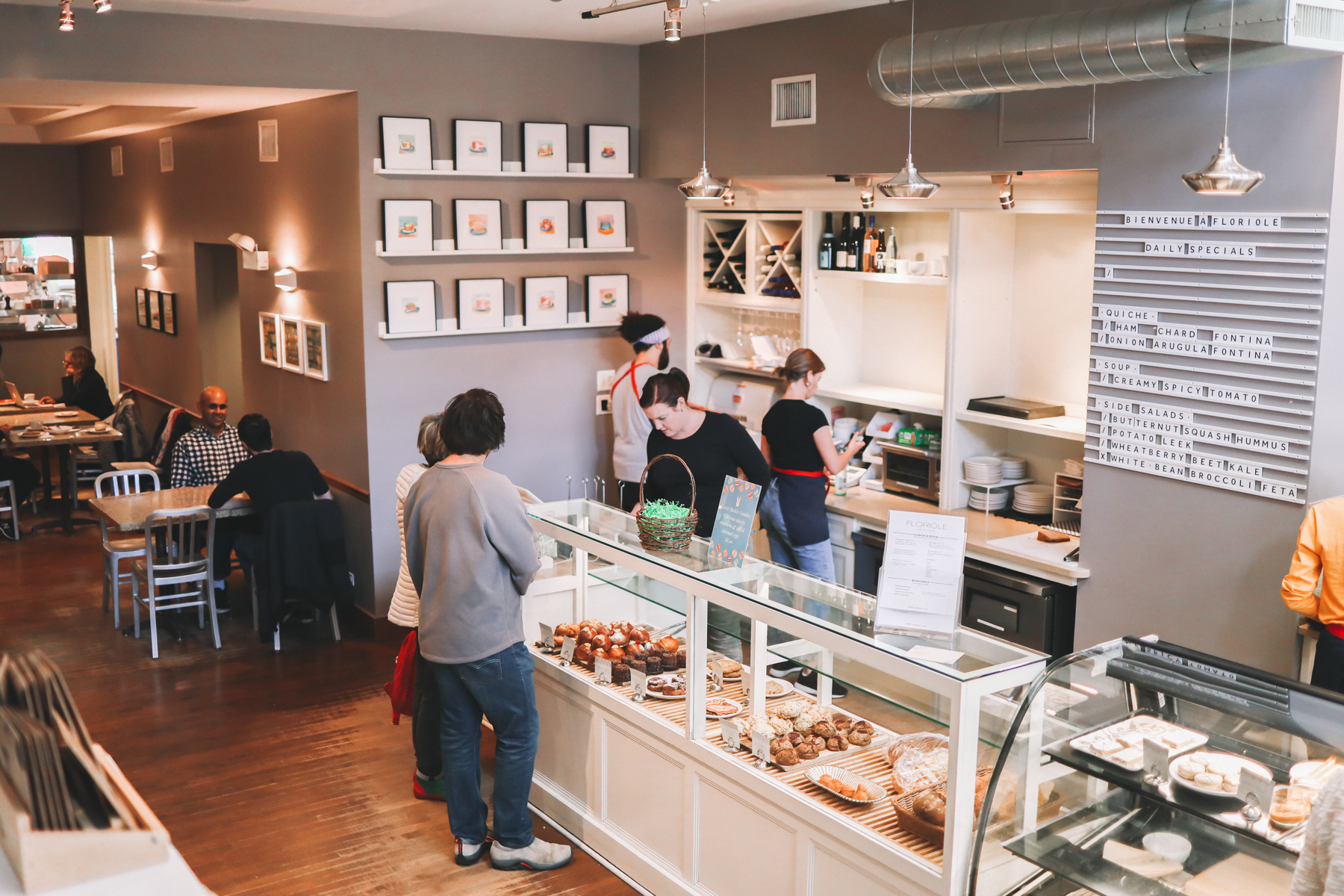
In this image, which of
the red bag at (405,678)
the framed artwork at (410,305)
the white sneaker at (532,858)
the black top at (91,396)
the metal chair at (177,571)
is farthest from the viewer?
the black top at (91,396)

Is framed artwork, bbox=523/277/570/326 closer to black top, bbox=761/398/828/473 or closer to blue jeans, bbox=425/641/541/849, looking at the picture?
black top, bbox=761/398/828/473

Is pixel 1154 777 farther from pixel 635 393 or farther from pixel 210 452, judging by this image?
pixel 210 452

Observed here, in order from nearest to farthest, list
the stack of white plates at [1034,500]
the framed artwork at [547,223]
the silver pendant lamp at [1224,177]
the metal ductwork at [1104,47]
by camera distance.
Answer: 1. the silver pendant lamp at [1224,177]
2. the metal ductwork at [1104,47]
3. the stack of white plates at [1034,500]
4. the framed artwork at [547,223]

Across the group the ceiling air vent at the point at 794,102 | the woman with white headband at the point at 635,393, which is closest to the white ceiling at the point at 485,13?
the ceiling air vent at the point at 794,102

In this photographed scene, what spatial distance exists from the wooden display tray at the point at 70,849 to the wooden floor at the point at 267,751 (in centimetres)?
279

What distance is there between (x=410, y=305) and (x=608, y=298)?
1.24 meters

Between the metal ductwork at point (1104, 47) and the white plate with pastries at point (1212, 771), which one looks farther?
the metal ductwork at point (1104, 47)

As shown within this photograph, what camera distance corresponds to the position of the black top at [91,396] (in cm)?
1003

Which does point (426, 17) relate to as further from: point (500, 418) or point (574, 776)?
point (574, 776)

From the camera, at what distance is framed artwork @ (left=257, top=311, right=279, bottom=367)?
7340mm

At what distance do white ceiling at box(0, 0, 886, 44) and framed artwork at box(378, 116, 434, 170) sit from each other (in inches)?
18.7

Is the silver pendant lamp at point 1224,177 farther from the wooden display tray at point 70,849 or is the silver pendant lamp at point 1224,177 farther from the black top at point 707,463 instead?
the wooden display tray at point 70,849

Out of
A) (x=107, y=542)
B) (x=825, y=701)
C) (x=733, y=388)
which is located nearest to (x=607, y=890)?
(x=825, y=701)

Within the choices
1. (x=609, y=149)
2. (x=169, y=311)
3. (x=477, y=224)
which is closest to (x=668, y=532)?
(x=477, y=224)
